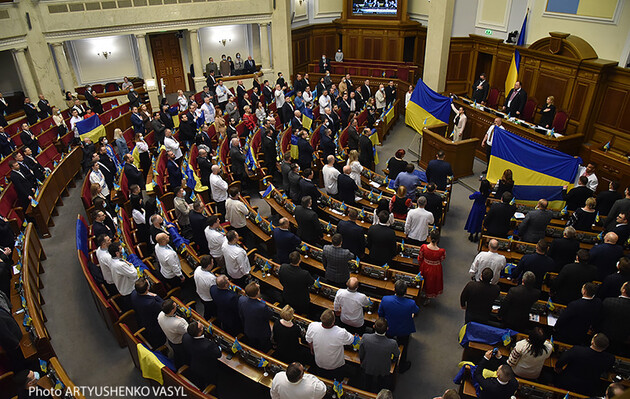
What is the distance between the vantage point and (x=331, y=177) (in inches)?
335

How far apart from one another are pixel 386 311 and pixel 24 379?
4.29 metres

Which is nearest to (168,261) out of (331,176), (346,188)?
(346,188)

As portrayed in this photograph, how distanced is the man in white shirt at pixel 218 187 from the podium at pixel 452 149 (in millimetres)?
5504

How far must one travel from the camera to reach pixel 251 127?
1202 centimetres

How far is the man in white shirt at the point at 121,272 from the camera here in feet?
18.5

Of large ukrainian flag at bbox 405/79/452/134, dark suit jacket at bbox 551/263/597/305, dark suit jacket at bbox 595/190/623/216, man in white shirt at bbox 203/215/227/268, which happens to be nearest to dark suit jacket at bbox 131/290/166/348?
man in white shirt at bbox 203/215/227/268

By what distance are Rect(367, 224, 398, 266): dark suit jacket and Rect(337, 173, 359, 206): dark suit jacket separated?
1826 millimetres

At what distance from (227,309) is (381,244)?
239 centimetres

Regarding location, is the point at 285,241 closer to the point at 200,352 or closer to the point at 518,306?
the point at 200,352

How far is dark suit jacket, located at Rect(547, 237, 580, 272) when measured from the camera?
611 cm

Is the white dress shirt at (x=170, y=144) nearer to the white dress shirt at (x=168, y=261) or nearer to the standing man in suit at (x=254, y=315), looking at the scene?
the white dress shirt at (x=168, y=261)

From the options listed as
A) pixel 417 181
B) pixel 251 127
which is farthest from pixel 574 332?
pixel 251 127

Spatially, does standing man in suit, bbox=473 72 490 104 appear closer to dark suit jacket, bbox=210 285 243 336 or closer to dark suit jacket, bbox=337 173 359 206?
dark suit jacket, bbox=337 173 359 206

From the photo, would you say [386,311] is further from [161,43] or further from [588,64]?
[161,43]
